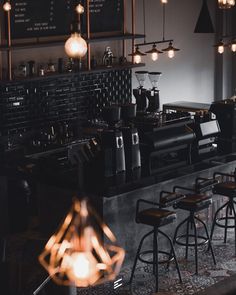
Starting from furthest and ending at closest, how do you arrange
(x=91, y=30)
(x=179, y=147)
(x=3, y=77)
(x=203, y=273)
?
(x=91, y=30)
(x=3, y=77)
(x=179, y=147)
(x=203, y=273)

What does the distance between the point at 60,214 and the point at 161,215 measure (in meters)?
1.11

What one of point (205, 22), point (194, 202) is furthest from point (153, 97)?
point (194, 202)

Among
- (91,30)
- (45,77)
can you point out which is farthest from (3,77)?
(91,30)

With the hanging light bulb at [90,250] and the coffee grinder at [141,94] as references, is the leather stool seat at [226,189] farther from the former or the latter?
the coffee grinder at [141,94]

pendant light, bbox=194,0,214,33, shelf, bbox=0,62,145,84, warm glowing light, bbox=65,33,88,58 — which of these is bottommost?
shelf, bbox=0,62,145,84

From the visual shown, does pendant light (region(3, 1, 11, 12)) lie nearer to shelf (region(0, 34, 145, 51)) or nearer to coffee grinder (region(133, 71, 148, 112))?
shelf (region(0, 34, 145, 51))

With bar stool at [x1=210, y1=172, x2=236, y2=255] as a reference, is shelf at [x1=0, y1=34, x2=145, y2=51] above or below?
above

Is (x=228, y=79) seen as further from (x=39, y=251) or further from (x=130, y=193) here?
(x=39, y=251)

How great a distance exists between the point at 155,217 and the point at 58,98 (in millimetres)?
3191

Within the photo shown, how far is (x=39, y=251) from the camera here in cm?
548

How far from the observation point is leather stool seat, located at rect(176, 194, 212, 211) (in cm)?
652

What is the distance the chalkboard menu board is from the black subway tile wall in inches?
22.7

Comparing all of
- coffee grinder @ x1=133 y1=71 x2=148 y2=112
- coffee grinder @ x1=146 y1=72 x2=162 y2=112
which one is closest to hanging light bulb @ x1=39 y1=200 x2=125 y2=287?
coffee grinder @ x1=133 y1=71 x2=148 y2=112

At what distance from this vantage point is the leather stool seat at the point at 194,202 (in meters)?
6.52
